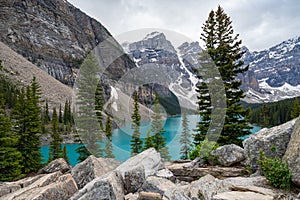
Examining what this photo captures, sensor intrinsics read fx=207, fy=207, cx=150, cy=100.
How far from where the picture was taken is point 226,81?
49.9 feet

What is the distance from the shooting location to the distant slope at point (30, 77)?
324ft

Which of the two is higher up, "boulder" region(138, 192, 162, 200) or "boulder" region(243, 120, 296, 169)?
"boulder" region(243, 120, 296, 169)

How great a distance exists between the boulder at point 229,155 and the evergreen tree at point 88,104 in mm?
14773

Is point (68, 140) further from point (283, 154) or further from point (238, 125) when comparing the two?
point (283, 154)

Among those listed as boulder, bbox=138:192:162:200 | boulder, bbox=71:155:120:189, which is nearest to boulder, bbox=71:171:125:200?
boulder, bbox=138:192:162:200

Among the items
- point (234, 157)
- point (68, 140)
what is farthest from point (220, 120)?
point (68, 140)

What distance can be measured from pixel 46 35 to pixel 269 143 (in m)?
171

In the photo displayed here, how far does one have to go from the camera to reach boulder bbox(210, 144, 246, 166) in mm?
8016

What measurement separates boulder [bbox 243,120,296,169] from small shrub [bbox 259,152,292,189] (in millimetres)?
716

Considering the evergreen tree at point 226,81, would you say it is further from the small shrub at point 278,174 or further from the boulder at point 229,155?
the small shrub at point 278,174

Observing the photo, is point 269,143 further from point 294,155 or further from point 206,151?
point 206,151

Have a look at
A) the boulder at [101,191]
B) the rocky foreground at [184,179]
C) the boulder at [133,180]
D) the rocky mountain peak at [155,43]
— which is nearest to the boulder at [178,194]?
the rocky foreground at [184,179]

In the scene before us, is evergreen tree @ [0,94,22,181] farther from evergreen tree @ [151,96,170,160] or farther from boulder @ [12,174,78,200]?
boulder @ [12,174,78,200]

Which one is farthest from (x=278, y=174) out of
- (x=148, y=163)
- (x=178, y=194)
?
(x=148, y=163)
